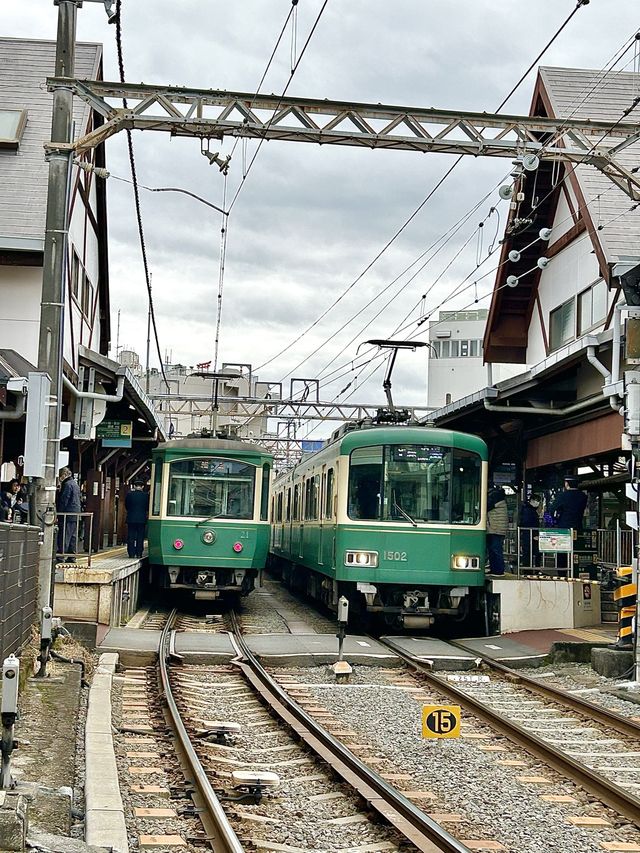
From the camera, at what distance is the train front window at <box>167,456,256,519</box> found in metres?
17.8

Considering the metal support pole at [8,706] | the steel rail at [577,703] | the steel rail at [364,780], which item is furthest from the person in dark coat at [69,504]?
the metal support pole at [8,706]

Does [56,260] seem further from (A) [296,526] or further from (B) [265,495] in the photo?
(A) [296,526]

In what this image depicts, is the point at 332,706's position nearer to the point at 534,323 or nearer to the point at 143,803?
the point at 143,803

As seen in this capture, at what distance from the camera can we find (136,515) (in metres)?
19.8

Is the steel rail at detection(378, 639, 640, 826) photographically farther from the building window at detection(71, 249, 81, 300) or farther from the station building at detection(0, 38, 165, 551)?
the building window at detection(71, 249, 81, 300)

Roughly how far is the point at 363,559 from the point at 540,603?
2478mm

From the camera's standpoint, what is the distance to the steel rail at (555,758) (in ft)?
21.8

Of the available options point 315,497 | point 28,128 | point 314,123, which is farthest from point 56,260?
point 28,128

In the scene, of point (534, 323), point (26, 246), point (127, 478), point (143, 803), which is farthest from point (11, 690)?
point (127, 478)

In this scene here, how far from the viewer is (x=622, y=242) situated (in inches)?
651

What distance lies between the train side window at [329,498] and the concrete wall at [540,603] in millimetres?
2608

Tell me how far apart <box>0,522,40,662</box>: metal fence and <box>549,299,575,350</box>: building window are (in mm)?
10755

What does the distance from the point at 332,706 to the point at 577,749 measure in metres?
2.46

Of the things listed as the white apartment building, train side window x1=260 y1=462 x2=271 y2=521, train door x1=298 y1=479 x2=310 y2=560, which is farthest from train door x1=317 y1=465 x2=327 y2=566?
the white apartment building
